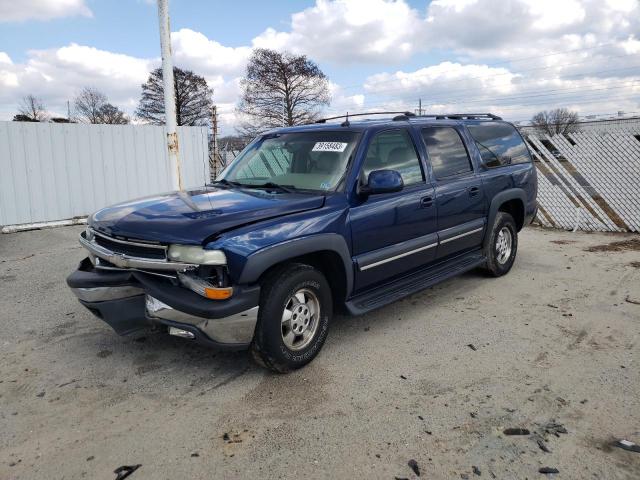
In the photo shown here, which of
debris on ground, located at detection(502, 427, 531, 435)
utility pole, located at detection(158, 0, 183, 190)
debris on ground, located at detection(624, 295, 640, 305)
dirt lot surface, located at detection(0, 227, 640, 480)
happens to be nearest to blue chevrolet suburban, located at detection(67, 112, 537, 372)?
dirt lot surface, located at detection(0, 227, 640, 480)

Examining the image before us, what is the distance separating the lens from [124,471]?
8.75ft

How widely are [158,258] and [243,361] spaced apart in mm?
1118

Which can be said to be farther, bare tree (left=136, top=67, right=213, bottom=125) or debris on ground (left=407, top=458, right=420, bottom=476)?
bare tree (left=136, top=67, right=213, bottom=125)

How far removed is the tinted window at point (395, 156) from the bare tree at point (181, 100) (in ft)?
124

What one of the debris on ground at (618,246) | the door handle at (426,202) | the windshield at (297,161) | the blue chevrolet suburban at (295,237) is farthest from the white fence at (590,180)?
the windshield at (297,161)

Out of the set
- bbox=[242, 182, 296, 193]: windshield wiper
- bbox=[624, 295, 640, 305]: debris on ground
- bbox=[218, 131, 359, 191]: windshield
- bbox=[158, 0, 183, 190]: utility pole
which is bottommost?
bbox=[624, 295, 640, 305]: debris on ground

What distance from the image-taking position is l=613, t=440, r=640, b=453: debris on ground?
2.77 metres

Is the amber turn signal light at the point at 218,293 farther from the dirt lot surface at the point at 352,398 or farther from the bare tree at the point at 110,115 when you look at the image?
the bare tree at the point at 110,115

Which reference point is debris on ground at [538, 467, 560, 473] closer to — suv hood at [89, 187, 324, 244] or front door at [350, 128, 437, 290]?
front door at [350, 128, 437, 290]

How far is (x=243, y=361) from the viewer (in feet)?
13.0

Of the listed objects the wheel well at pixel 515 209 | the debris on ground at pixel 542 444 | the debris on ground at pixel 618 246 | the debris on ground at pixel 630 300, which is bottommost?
the debris on ground at pixel 542 444

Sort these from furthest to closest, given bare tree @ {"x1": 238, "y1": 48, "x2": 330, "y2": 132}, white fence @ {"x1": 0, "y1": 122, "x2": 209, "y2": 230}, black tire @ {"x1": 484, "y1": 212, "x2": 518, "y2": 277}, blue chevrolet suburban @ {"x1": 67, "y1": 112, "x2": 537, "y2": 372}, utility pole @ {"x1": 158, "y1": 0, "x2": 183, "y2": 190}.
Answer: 1. bare tree @ {"x1": 238, "y1": 48, "x2": 330, "y2": 132}
2. white fence @ {"x1": 0, "y1": 122, "x2": 209, "y2": 230}
3. utility pole @ {"x1": 158, "y1": 0, "x2": 183, "y2": 190}
4. black tire @ {"x1": 484, "y1": 212, "x2": 518, "y2": 277}
5. blue chevrolet suburban @ {"x1": 67, "y1": 112, "x2": 537, "y2": 372}

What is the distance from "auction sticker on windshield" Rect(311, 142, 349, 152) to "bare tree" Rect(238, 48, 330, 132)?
29.6 m

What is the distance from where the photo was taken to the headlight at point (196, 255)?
3.18 m
